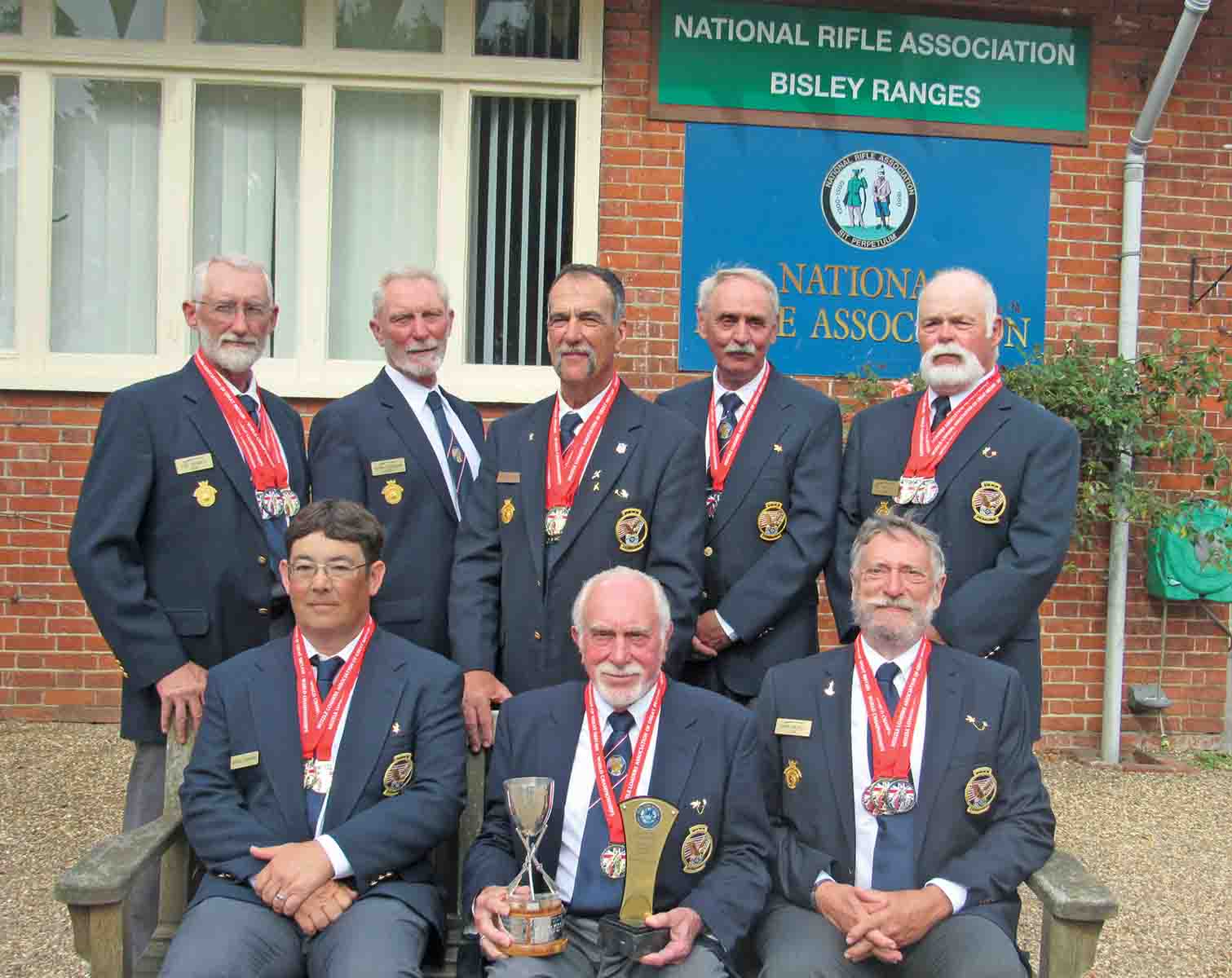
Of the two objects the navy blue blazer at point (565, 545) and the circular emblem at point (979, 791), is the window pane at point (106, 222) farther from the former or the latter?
the circular emblem at point (979, 791)

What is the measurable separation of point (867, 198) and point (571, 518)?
4264mm

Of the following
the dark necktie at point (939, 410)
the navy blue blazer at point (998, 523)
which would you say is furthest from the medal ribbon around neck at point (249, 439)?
the dark necktie at point (939, 410)

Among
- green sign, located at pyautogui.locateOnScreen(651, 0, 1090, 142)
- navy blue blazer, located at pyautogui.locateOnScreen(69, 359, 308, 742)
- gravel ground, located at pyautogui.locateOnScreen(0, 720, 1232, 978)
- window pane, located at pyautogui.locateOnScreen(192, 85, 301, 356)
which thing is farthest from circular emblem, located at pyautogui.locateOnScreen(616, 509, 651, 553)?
window pane, located at pyautogui.locateOnScreen(192, 85, 301, 356)

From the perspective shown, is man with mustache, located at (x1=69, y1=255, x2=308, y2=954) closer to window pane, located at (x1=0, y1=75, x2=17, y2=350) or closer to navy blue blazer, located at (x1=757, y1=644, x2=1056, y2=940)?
navy blue blazer, located at (x1=757, y1=644, x2=1056, y2=940)

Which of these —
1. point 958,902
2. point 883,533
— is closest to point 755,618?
point 883,533

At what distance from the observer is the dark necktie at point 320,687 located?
3305 millimetres

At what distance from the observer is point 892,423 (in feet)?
13.6

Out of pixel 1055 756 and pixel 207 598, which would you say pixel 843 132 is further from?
pixel 207 598

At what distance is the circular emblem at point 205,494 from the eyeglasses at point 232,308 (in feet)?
1.72

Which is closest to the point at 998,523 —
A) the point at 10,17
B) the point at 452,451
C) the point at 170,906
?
the point at 452,451

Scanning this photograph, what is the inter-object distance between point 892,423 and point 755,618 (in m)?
0.79

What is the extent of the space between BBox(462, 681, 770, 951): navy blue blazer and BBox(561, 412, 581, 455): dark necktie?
0.86m

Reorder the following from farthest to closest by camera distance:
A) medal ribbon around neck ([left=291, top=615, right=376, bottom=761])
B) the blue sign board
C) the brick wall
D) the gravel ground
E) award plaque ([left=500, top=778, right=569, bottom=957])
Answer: the blue sign board
the brick wall
the gravel ground
medal ribbon around neck ([left=291, top=615, right=376, bottom=761])
award plaque ([left=500, top=778, right=569, bottom=957])

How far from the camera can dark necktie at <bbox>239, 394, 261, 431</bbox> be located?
4047 mm
